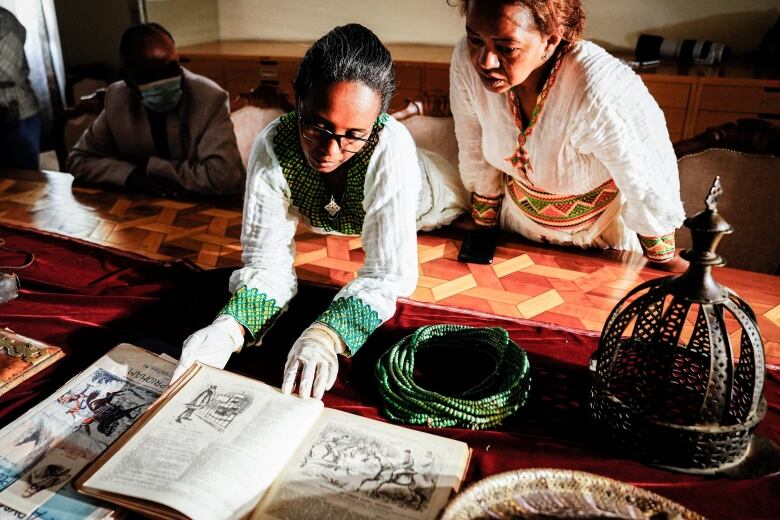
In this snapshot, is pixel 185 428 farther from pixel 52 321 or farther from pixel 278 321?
pixel 52 321

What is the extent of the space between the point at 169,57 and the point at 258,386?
1319 millimetres

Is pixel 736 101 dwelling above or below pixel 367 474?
above

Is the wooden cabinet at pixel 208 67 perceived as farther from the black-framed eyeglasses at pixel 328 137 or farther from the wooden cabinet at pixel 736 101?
the black-framed eyeglasses at pixel 328 137

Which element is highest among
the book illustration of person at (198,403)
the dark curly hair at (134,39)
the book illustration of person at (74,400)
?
the dark curly hair at (134,39)

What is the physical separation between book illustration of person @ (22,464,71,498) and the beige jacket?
110 cm

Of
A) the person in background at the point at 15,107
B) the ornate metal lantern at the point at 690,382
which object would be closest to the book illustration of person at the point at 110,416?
the ornate metal lantern at the point at 690,382

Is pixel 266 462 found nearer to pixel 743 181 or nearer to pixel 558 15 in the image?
pixel 558 15

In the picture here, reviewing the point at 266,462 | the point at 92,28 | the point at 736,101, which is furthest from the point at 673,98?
the point at 92,28

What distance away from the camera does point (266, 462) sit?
652 millimetres

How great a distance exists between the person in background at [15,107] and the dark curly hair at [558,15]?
2305 millimetres

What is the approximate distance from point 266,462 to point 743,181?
1.30 m

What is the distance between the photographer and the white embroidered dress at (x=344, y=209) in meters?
0.96

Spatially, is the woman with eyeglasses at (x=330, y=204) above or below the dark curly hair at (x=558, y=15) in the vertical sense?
below

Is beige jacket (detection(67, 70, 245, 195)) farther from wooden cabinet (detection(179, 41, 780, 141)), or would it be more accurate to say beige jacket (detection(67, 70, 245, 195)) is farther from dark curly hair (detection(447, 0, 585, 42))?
dark curly hair (detection(447, 0, 585, 42))
